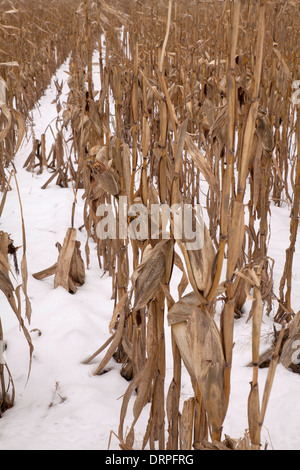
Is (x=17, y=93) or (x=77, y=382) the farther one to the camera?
(x=17, y=93)

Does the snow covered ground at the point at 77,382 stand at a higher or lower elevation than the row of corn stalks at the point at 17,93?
lower

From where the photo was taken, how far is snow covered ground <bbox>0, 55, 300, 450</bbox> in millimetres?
893

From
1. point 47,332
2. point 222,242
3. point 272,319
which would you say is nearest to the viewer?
point 222,242

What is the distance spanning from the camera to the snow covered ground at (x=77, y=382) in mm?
893

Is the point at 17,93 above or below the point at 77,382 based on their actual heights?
above

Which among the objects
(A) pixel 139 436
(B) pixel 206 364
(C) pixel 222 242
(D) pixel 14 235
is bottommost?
(A) pixel 139 436

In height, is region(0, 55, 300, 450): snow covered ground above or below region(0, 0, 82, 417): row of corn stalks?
below

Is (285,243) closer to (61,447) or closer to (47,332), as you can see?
(47,332)

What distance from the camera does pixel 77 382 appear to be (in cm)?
105
